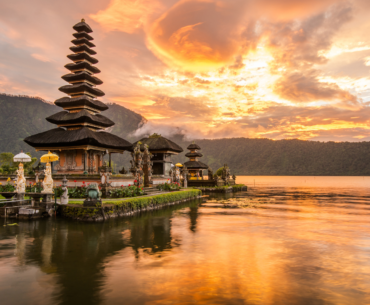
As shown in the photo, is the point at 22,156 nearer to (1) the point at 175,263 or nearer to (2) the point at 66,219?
(2) the point at 66,219

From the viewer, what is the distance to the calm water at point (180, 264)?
7.08 meters

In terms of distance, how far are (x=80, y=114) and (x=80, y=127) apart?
1.52 meters

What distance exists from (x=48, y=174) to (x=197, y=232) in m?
11.6

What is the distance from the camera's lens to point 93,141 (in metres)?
29.9

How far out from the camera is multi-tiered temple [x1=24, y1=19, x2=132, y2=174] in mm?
30844

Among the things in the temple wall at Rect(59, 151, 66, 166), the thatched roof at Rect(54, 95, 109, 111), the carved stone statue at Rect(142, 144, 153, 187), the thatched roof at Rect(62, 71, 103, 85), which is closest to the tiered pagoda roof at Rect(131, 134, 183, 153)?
the thatched roof at Rect(54, 95, 109, 111)

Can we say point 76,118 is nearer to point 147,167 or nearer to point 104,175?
point 147,167

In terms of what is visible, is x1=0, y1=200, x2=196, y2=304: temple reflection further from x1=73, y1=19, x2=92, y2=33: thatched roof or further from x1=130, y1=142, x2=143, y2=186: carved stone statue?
x1=73, y1=19, x2=92, y2=33: thatched roof

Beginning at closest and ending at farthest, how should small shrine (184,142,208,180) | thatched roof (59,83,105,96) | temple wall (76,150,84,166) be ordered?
1. temple wall (76,150,84,166)
2. thatched roof (59,83,105,96)
3. small shrine (184,142,208,180)

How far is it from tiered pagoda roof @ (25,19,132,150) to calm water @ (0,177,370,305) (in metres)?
15.7

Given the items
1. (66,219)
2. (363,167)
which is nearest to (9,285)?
(66,219)

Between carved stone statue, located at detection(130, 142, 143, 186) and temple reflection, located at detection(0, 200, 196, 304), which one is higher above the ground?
carved stone statue, located at detection(130, 142, 143, 186)

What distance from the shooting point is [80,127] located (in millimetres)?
33344

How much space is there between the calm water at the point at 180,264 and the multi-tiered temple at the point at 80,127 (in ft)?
51.0
